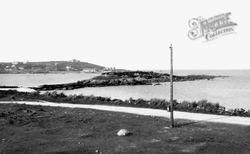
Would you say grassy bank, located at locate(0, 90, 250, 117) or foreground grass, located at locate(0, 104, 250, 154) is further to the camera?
grassy bank, located at locate(0, 90, 250, 117)

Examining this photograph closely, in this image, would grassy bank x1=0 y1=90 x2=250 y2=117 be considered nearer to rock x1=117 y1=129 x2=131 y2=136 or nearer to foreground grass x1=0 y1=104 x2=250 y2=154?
foreground grass x1=0 y1=104 x2=250 y2=154

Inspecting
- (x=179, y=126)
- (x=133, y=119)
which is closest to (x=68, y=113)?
(x=133, y=119)

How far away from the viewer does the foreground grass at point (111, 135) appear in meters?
12.9

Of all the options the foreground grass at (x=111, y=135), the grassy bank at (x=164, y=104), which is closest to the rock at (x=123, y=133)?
the foreground grass at (x=111, y=135)

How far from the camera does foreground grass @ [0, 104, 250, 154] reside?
12.9m

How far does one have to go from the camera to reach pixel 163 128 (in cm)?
1656

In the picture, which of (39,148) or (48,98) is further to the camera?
(48,98)

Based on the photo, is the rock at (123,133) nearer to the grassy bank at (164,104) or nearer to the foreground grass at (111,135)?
the foreground grass at (111,135)

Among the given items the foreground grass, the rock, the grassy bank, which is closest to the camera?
the foreground grass

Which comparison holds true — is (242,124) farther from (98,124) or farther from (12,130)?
(12,130)

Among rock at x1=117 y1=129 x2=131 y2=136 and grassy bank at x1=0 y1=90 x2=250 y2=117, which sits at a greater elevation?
grassy bank at x1=0 y1=90 x2=250 y2=117

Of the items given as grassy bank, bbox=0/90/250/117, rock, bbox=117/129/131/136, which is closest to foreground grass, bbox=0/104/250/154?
rock, bbox=117/129/131/136

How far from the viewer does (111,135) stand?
15.5 m

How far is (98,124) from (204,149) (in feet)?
28.3
